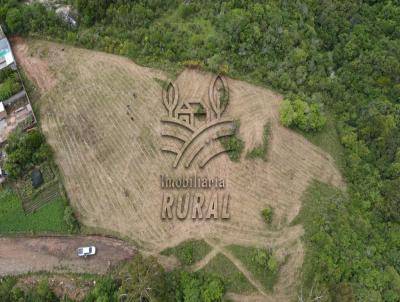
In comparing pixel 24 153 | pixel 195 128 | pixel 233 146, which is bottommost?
pixel 24 153

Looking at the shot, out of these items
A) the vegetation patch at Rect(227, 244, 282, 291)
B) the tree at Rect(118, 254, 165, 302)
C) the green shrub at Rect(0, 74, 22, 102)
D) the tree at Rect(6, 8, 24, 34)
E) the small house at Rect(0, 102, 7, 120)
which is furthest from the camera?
the tree at Rect(6, 8, 24, 34)

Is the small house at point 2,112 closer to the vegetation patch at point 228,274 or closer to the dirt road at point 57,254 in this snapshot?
the dirt road at point 57,254

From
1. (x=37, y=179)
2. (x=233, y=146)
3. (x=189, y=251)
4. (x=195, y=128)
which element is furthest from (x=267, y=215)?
(x=37, y=179)

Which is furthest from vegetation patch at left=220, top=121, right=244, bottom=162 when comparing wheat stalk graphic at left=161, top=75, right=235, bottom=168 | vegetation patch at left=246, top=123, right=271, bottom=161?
vegetation patch at left=246, top=123, right=271, bottom=161

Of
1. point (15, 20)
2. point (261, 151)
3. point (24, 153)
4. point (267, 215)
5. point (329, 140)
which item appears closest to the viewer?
point (267, 215)

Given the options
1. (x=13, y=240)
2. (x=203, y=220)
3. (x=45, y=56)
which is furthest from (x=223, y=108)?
(x=13, y=240)

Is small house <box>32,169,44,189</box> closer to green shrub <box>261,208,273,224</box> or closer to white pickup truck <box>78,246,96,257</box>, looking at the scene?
white pickup truck <box>78,246,96,257</box>

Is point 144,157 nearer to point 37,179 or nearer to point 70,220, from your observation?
point 70,220
